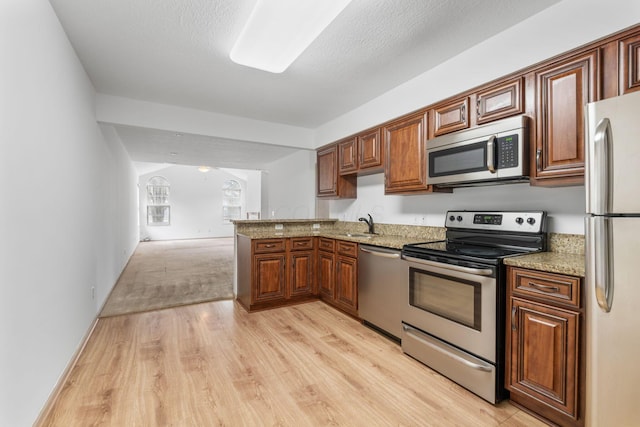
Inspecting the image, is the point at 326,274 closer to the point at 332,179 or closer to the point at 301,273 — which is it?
the point at 301,273

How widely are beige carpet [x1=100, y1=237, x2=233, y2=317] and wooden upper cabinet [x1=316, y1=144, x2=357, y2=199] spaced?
2.01 m

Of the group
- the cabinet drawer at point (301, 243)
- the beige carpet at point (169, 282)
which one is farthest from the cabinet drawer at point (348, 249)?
the beige carpet at point (169, 282)

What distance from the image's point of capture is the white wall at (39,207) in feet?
4.43

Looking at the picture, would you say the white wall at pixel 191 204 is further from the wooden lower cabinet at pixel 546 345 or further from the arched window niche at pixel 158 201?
the wooden lower cabinet at pixel 546 345

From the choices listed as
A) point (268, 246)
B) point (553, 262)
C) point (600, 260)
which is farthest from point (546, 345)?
point (268, 246)

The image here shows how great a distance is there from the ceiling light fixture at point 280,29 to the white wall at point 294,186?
3.10 m

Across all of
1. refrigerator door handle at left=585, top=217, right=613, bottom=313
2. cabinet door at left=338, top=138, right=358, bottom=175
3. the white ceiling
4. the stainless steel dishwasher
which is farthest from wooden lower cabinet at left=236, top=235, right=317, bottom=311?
refrigerator door handle at left=585, top=217, right=613, bottom=313

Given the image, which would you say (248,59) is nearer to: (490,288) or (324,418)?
(490,288)

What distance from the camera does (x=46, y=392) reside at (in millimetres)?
1757

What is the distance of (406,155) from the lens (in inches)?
113

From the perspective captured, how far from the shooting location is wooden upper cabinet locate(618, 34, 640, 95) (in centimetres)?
152

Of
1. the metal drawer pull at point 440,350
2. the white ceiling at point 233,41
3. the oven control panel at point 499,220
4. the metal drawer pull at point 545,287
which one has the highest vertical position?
the white ceiling at point 233,41

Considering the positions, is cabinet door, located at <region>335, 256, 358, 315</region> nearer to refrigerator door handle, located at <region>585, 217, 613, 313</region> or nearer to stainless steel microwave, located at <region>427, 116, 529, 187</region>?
stainless steel microwave, located at <region>427, 116, 529, 187</region>

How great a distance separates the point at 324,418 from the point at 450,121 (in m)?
2.38
